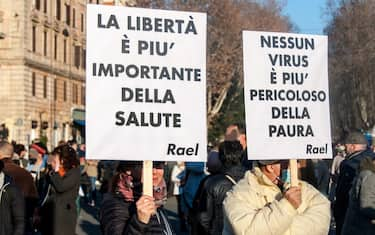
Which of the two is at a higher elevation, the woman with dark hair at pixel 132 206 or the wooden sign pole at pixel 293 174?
the wooden sign pole at pixel 293 174

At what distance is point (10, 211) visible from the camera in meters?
7.02

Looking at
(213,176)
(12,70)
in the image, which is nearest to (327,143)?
(213,176)

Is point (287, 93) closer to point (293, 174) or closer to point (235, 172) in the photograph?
point (293, 174)

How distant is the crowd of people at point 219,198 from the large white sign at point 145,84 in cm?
18

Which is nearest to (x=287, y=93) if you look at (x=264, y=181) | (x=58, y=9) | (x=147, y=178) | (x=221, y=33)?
(x=264, y=181)

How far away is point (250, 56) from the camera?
556 centimetres

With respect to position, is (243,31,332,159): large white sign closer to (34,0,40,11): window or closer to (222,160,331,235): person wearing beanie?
(222,160,331,235): person wearing beanie

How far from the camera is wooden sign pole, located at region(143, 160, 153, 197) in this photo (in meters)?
4.26

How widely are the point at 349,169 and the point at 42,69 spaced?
48.0 m

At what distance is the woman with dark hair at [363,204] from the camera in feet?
22.2

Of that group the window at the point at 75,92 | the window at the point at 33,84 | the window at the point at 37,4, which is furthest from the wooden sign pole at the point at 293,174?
the window at the point at 75,92

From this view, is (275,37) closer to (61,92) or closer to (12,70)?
(12,70)

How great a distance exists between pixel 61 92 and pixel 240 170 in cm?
5337

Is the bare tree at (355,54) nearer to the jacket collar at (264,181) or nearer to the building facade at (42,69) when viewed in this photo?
the building facade at (42,69)
